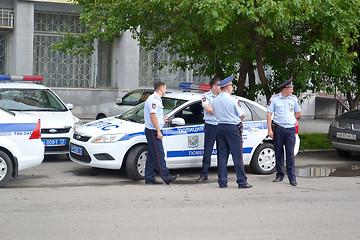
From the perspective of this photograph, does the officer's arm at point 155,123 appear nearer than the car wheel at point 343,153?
Yes

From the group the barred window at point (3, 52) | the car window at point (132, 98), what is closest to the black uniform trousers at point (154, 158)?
the car window at point (132, 98)

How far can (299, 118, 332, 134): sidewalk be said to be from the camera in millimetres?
18808

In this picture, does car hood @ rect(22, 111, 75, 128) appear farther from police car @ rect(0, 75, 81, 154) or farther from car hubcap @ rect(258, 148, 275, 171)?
car hubcap @ rect(258, 148, 275, 171)

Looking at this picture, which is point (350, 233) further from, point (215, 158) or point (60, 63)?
point (60, 63)

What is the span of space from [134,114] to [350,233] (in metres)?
5.11

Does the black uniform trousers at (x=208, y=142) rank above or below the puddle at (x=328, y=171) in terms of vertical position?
above

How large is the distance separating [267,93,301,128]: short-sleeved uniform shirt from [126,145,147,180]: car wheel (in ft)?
7.29

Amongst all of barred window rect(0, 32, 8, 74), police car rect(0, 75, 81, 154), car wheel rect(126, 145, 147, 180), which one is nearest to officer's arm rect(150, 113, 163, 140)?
car wheel rect(126, 145, 147, 180)

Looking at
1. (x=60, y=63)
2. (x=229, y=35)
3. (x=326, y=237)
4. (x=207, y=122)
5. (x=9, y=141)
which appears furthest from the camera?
(x=60, y=63)

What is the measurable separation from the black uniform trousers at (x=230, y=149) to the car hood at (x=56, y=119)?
342cm

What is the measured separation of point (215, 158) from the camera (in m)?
10.2

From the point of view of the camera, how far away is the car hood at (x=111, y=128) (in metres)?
9.64

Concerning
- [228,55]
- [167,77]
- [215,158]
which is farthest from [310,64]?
[167,77]

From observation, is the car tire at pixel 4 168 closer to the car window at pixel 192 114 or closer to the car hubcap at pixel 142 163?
the car hubcap at pixel 142 163
